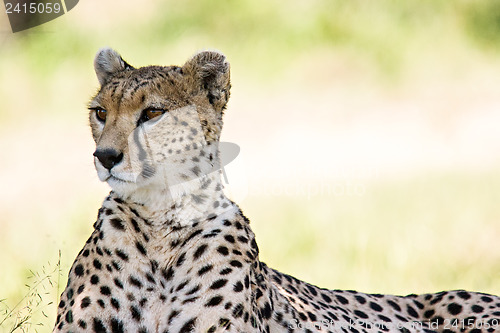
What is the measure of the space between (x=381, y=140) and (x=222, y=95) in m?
5.18

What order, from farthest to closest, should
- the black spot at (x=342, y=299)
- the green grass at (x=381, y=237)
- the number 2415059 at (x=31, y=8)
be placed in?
the number 2415059 at (x=31, y=8) → the green grass at (x=381, y=237) → the black spot at (x=342, y=299)

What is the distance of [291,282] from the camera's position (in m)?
4.71

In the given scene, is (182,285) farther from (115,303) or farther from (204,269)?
(115,303)

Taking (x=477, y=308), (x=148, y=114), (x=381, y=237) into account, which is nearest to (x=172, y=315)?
(x=148, y=114)

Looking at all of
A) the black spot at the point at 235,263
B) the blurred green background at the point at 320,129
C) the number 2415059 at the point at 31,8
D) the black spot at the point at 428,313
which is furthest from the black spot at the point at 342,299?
the number 2415059 at the point at 31,8

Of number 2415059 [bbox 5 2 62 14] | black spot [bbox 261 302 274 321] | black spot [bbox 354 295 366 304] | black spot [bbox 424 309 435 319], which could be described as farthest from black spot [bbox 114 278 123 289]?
number 2415059 [bbox 5 2 62 14]

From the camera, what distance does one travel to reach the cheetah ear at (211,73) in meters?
4.18

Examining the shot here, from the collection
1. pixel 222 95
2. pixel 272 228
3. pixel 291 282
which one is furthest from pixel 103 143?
pixel 272 228

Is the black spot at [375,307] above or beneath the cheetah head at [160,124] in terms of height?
beneath

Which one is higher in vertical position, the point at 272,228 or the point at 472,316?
the point at 272,228

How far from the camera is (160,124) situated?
396cm

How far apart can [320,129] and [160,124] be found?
5.41 metres

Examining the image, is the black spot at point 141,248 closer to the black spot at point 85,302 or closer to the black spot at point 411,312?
the black spot at point 85,302

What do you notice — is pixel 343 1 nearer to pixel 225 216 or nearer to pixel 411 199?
pixel 411 199
